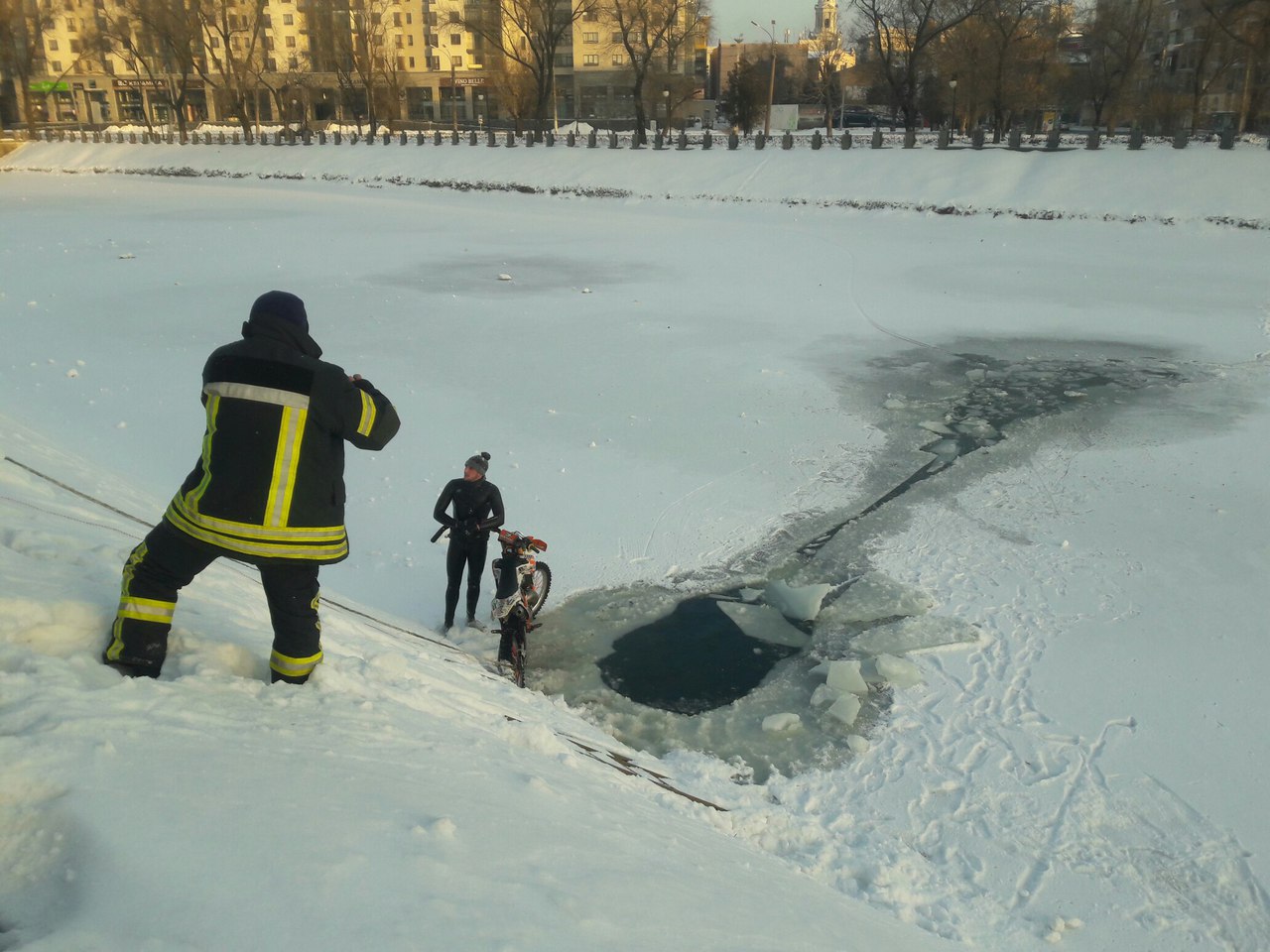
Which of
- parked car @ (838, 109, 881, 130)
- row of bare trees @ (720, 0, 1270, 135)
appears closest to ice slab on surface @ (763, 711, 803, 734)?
row of bare trees @ (720, 0, 1270, 135)

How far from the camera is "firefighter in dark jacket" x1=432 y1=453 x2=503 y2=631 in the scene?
19.7 ft

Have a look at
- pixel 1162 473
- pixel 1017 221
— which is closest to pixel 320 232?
pixel 1017 221

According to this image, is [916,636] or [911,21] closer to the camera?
[916,636]

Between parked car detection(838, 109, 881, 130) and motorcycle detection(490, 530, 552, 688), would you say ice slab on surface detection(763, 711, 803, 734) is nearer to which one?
motorcycle detection(490, 530, 552, 688)

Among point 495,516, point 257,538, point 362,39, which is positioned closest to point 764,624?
point 495,516

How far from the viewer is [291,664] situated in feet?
12.2

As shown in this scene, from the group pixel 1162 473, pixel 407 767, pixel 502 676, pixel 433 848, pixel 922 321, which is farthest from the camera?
pixel 922 321

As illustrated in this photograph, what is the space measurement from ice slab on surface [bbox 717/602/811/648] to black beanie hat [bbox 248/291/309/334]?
3.96 m

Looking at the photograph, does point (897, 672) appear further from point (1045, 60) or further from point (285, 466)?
point (1045, 60)

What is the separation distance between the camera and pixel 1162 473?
8914mm

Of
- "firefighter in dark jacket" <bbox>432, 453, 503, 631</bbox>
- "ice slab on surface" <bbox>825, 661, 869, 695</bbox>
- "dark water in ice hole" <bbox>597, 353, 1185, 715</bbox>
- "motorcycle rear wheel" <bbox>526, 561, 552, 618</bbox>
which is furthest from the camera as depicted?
"motorcycle rear wheel" <bbox>526, 561, 552, 618</bbox>

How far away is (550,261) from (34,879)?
18.6 metres

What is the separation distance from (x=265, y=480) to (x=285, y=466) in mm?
85

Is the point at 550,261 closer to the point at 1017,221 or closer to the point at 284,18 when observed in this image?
the point at 1017,221
